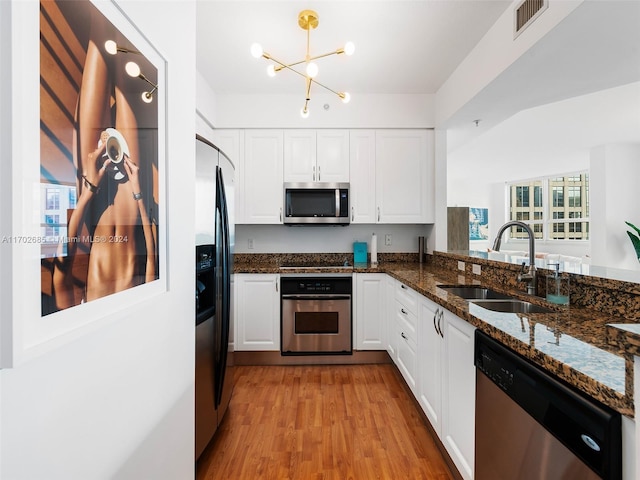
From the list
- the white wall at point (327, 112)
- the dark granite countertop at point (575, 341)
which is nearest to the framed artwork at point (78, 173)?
the dark granite countertop at point (575, 341)

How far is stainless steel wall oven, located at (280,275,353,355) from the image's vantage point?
303 centimetres

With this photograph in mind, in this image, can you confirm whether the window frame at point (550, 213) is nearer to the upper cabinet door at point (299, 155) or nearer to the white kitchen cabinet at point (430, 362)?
the upper cabinet door at point (299, 155)

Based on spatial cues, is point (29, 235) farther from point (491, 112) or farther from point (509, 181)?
point (509, 181)

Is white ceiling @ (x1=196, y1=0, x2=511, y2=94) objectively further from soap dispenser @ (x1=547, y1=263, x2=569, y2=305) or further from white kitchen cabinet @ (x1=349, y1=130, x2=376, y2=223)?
soap dispenser @ (x1=547, y1=263, x2=569, y2=305)

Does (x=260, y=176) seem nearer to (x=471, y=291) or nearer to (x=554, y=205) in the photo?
(x=471, y=291)

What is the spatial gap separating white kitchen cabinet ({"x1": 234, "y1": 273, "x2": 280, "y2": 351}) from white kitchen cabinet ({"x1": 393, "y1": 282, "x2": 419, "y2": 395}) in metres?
1.12

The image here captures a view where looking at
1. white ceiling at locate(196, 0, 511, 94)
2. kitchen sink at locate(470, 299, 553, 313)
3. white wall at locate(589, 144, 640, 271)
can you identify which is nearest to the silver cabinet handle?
kitchen sink at locate(470, 299, 553, 313)

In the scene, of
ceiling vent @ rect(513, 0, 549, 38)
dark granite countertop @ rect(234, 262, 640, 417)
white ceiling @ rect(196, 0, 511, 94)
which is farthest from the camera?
white ceiling @ rect(196, 0, 511, 94)

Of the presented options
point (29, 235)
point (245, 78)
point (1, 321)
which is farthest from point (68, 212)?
point (245, 78)

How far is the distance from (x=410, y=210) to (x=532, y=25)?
1.85 meters

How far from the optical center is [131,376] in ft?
2.64

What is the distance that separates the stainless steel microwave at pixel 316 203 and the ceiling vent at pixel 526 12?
1.81m

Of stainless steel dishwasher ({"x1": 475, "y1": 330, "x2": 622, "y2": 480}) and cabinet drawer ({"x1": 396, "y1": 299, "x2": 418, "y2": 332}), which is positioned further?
cabinet drawer ({"x1": 396, "y1": 299, "x2": 418, "y2": 332})

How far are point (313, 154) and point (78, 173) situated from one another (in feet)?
9.40
